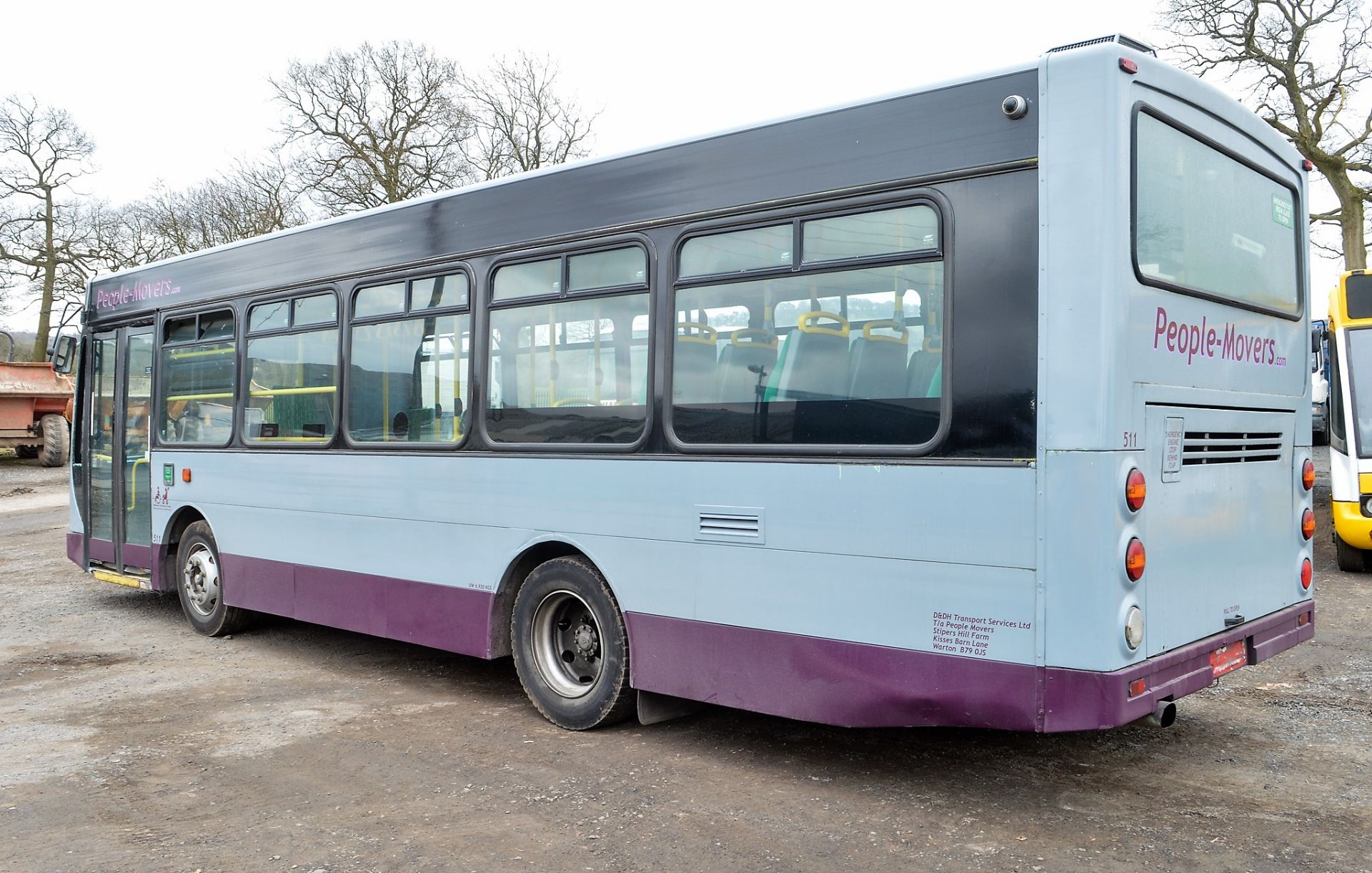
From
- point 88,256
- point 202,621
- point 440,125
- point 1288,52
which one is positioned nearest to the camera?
point 202,621

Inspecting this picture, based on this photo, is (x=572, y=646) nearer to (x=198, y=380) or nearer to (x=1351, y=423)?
(x=198, y=380)

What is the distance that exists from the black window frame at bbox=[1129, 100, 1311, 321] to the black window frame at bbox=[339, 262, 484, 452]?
3644 millimetres

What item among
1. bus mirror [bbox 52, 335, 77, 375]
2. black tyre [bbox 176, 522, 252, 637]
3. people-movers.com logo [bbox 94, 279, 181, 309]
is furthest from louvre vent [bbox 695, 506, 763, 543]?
bus mirror [bbox 52, 335, 77, 375]

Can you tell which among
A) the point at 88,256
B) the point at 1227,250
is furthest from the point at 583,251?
the point at 88,256

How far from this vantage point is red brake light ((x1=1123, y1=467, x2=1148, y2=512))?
4.20 meters

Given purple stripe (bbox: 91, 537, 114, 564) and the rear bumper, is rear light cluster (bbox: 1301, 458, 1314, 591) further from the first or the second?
purple stripe (bbox: 91, 537, 114, 564)

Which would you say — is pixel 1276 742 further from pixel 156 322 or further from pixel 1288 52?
pixel 1288 52

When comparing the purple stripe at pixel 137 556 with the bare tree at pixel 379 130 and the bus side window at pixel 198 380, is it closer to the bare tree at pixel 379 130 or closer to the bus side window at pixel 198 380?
the bus side window at pixel 198 380

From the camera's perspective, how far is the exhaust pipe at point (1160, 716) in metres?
4.43

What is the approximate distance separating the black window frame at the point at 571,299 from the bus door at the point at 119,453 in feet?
14.7

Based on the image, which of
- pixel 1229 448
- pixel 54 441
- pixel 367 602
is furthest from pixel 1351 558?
pixel 54 441

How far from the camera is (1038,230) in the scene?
4.25 m

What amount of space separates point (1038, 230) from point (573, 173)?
274cm

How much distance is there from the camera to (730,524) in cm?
521
